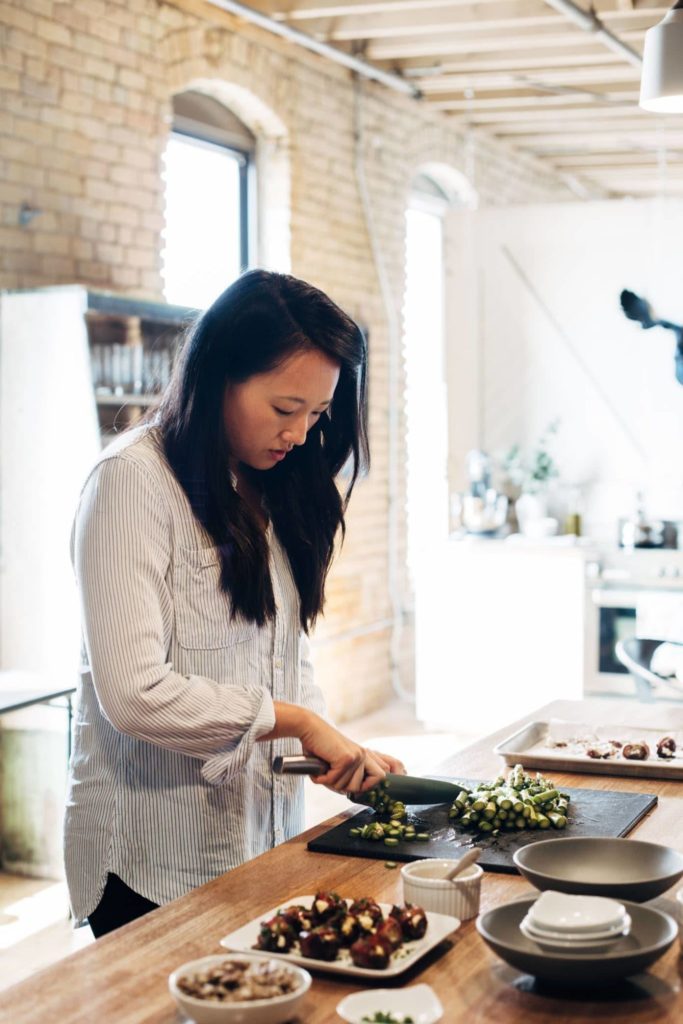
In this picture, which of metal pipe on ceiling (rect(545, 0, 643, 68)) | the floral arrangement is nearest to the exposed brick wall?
the floral arrangement

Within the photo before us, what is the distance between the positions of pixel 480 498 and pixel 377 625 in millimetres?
1196

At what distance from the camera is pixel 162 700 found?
195 cm

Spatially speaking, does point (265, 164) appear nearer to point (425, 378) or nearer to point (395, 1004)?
point (425, 378)

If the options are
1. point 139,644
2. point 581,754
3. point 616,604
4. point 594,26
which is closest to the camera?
point 139,644

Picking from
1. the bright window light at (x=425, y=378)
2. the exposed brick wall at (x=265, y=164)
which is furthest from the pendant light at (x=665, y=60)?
the bright window light at (x=425, y=378)

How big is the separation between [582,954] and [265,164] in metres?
6.16

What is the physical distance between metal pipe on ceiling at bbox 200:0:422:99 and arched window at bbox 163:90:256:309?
52 centimetres

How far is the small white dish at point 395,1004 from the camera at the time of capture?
56.0 inches

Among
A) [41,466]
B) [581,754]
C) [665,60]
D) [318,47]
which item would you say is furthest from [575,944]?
[318,47]

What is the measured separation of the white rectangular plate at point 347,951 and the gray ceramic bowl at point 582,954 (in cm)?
8

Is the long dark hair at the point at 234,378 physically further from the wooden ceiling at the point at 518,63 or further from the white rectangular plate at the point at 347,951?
the wooden ceiling at the point at 518,63

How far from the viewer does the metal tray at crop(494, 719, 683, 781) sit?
8.46 feet

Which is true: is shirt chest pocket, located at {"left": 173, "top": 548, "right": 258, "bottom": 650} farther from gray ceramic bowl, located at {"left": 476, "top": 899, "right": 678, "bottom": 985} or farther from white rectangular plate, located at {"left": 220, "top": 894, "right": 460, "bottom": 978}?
gray ceramic bowl, located at {"left": 476, "top": 899, "right": 678, "bottom": 985}

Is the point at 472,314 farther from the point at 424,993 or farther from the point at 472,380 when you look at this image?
the point at 424,993
